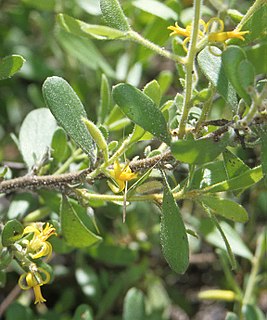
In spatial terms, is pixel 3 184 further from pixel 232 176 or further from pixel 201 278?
pixel 201 278

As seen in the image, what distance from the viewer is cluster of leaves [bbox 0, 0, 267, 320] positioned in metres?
1.12

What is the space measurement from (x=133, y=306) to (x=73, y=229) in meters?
0.46

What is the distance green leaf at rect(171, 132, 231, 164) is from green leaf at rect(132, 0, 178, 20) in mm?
636

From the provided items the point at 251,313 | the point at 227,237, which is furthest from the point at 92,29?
the point at 251,313

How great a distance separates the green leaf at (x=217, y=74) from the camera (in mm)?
1151

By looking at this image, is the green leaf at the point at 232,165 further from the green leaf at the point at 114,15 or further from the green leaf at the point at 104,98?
the green leaf at the point at 104,98

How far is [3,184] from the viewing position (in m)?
1.39

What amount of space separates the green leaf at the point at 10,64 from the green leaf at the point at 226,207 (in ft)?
1.43

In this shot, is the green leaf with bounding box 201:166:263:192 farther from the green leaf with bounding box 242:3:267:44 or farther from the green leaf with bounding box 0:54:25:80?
the green leaf with bounding box 0:54:25:80

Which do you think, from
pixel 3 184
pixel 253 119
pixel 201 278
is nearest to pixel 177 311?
pixel 201 278

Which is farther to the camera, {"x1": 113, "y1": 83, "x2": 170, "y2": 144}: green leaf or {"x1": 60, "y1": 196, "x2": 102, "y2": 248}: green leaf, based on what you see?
{"x1": 60, "y1": 196, "x2": 102, "y2": 248}: green leaf

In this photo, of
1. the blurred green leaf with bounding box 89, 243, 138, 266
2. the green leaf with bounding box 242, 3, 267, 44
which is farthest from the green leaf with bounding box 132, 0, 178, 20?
the blurred green leaf with bounding box 89, 243, 138, 266

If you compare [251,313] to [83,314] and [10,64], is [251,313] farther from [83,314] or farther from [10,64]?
[10,64]

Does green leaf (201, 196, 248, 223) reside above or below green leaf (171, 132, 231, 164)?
below
